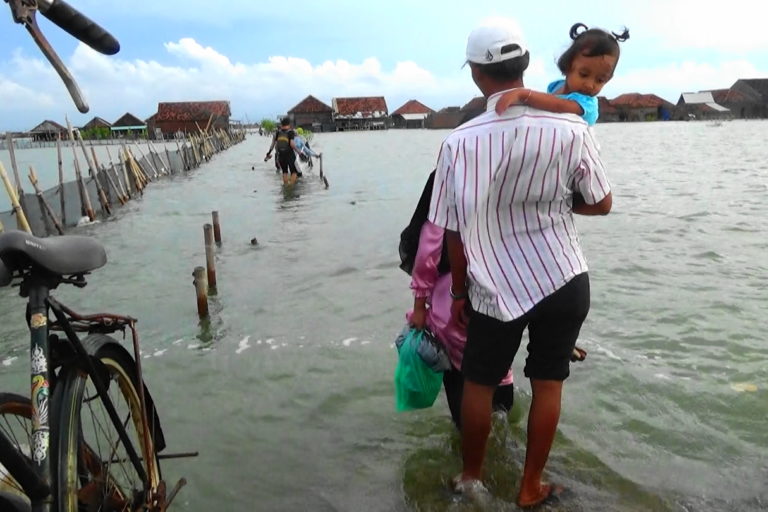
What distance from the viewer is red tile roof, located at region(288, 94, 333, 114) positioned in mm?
87875

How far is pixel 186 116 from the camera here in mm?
72062

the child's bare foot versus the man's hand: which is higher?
the man's hand

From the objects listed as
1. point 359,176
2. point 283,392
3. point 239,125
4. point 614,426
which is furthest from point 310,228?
point 239,125

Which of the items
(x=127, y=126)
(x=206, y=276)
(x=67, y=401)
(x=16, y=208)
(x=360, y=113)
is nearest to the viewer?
(x=67, y=401)

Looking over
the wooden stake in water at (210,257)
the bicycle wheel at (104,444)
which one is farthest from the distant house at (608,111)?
the bicycle wheel at (104,444)

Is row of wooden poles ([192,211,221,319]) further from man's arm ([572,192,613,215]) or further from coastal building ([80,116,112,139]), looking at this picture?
coastal building ([80,116,112,139])

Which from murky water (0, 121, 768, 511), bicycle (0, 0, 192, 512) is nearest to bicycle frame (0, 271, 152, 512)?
bicycle (0, 0, 192, 512)

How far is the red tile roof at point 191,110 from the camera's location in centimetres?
7156

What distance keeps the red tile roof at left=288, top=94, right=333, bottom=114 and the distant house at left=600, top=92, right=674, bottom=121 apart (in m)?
45.4

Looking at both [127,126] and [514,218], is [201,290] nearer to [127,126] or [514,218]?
[514,218]

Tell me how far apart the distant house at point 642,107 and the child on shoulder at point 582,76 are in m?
103

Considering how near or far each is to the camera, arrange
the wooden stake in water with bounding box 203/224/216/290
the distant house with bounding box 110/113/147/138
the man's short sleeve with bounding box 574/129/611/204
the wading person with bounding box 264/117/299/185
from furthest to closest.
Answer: the distant house with bounding box 110/113/147/138 → the wading person with bounding box 264/117/299/185 → the wooden stake in water with bounding box 203/224/216/290 → the man's short sleeve with bounding box 574/129/611/204

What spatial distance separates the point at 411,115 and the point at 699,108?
4395 centimetres

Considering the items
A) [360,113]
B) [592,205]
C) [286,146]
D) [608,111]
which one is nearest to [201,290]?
[592,205]
